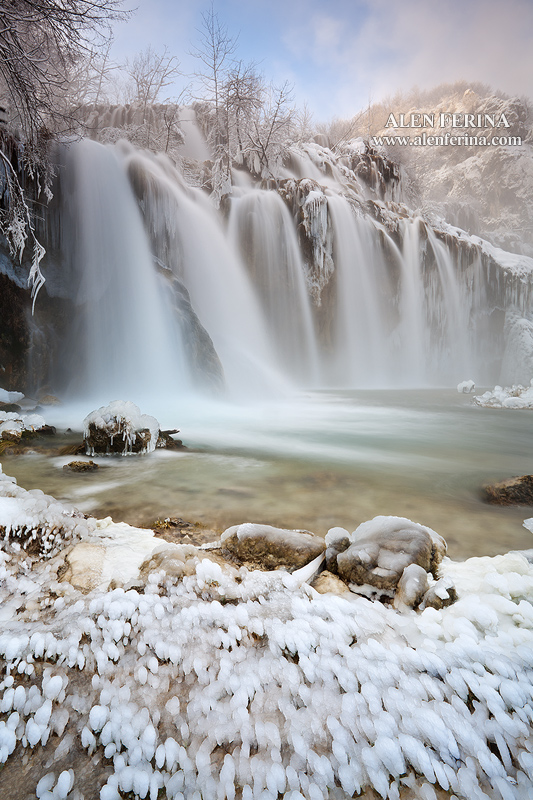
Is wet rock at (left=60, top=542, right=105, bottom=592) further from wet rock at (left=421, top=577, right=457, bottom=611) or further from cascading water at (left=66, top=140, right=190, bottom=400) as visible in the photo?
cascading water at (left=66, top=140, right=190, bottom=400)

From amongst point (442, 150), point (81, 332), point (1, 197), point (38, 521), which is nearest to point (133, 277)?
point (81, 332)

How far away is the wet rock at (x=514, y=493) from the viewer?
3110 millimetres

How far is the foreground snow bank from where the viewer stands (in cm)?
89

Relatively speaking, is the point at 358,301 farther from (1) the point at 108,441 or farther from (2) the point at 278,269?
(1) the point at 108,441

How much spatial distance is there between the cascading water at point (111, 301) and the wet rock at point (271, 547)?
7472 millimetres

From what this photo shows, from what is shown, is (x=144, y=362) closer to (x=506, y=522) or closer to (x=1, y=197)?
(x=1, y=197)

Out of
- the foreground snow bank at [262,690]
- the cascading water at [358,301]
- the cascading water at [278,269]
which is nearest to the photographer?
the foreground snow bank at [262,690]

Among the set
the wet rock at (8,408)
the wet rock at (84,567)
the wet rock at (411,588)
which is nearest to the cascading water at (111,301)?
the wet rock at (8,408)

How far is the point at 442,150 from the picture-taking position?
31781mm

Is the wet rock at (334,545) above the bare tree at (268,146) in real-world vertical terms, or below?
below

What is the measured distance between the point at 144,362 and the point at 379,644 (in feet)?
29.9

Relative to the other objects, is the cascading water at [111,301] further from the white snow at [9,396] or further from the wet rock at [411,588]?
the wet rock at [411,588]

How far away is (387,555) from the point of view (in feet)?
5.80

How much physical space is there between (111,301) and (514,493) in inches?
379
